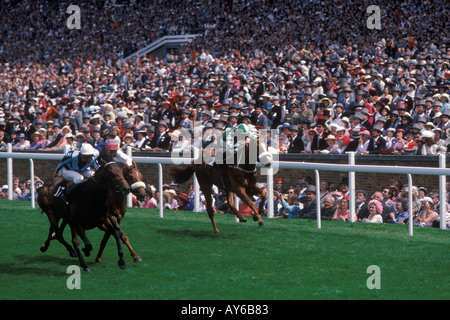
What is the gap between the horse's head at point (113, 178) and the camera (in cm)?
688

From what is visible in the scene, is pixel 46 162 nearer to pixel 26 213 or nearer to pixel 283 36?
pixel 26 213

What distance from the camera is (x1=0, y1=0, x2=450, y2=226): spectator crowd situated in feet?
40.0

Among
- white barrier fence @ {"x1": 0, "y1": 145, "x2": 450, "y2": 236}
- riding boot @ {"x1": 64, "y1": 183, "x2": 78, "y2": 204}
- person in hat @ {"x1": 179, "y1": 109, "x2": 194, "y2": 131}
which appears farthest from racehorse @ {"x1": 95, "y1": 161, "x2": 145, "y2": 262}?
person in hat @ {"x1": 179, "y1": 109, "x2": 194, "y2": 131}

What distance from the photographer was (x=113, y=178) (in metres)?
6.92

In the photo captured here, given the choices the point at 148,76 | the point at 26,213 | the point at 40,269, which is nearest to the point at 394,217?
the point at 40,269

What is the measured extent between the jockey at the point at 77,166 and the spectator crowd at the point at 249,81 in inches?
118

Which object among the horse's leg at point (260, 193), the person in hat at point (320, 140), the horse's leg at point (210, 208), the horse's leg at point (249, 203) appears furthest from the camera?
the person in hat at point (320, 140)

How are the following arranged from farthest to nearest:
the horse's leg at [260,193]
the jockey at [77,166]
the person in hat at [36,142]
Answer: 1. the person in hat at [36,142]
2. the horse's leg at [260,193]
3. the jockey at [77,166]

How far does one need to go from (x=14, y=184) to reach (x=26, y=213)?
169 centimetres

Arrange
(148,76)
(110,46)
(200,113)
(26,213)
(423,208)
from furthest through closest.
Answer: (110,46), (148,76), (200,113), (26,213), (423,208)

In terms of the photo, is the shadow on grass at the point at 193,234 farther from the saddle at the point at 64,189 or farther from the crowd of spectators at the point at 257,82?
the crowd of spectators at the point at 257,82

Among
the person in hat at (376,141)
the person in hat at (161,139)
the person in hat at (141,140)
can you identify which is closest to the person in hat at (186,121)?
the person in hat at (161,139)

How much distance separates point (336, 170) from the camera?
9.03m

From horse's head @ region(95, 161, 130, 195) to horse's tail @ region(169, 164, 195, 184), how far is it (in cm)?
254
